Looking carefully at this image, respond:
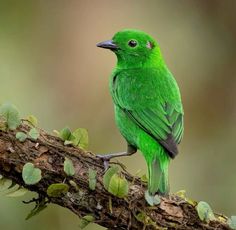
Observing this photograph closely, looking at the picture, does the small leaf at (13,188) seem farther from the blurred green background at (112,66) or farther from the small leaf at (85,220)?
the blurred green background at (112,66)

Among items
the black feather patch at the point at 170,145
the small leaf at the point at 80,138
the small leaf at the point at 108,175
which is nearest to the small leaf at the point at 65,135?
the small leaf at the point at 80,138

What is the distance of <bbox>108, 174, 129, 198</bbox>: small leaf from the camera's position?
138 inches

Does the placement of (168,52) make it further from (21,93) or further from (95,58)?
(21,93)

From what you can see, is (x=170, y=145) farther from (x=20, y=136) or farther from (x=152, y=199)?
(x=20, y=136)

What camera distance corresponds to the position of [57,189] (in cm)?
345

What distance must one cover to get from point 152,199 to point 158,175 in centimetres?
24

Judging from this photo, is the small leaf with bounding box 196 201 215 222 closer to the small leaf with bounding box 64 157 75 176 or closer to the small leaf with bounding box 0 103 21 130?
the small leaf with bounding box 64 157 75 176

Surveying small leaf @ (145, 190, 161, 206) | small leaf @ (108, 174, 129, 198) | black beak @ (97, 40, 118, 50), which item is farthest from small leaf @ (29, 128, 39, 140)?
black beak @ (97, 40, 118, 50)

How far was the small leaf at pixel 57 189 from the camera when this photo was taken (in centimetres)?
343

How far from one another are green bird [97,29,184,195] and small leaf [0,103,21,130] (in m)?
0.50

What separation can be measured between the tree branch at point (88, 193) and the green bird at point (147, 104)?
98 millimetres

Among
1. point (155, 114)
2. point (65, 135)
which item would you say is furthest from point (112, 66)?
point (65, 135)

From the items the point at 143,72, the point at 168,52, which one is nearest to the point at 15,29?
the point at 168,52

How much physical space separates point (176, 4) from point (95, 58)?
1278 mm
